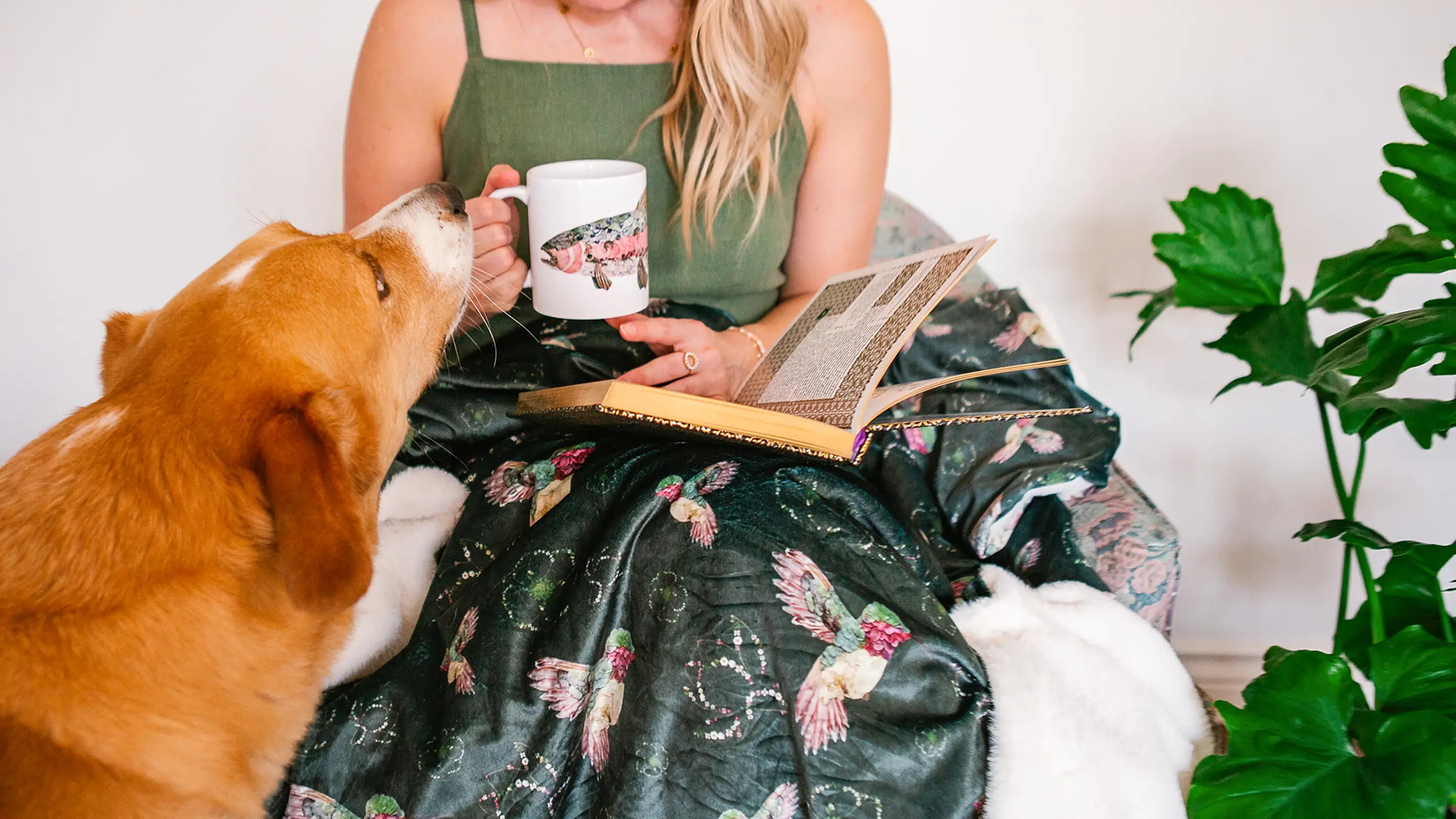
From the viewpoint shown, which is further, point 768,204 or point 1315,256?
point 1315,256

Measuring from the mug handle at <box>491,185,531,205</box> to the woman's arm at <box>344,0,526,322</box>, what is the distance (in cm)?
22

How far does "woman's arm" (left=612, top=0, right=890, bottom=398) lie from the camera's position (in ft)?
4.85

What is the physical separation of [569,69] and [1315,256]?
1456 millimetres

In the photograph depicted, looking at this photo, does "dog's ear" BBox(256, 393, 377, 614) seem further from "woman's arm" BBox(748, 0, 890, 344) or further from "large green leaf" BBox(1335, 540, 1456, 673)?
"large green leaf" BBox(1335, 540, 1456, 673)

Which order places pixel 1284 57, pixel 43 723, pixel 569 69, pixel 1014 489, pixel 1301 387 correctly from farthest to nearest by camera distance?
pixel 1301 387 < pixel 1284 57 < pixel 569 69 < pixel 1014 489 < pixel 43 723

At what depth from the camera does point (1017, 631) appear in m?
1.06

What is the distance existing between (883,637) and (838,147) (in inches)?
32.9

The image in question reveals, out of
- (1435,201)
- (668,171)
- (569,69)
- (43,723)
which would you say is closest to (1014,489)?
(1435,201)

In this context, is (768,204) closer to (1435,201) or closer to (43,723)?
(1435,201)

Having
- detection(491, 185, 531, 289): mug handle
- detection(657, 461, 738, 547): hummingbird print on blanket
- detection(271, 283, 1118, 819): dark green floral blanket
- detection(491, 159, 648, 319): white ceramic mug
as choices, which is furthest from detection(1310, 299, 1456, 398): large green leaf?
detection(491, 185, 531, 289): mug handle

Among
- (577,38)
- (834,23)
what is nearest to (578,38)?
(577,38)

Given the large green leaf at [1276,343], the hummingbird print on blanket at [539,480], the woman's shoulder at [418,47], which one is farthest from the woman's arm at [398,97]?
the large green leaf at [1276,343]

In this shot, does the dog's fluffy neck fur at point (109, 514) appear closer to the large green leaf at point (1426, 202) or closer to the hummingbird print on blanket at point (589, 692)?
the hummingbird print on blanket at point (589, 692)

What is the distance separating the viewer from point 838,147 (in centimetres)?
151
